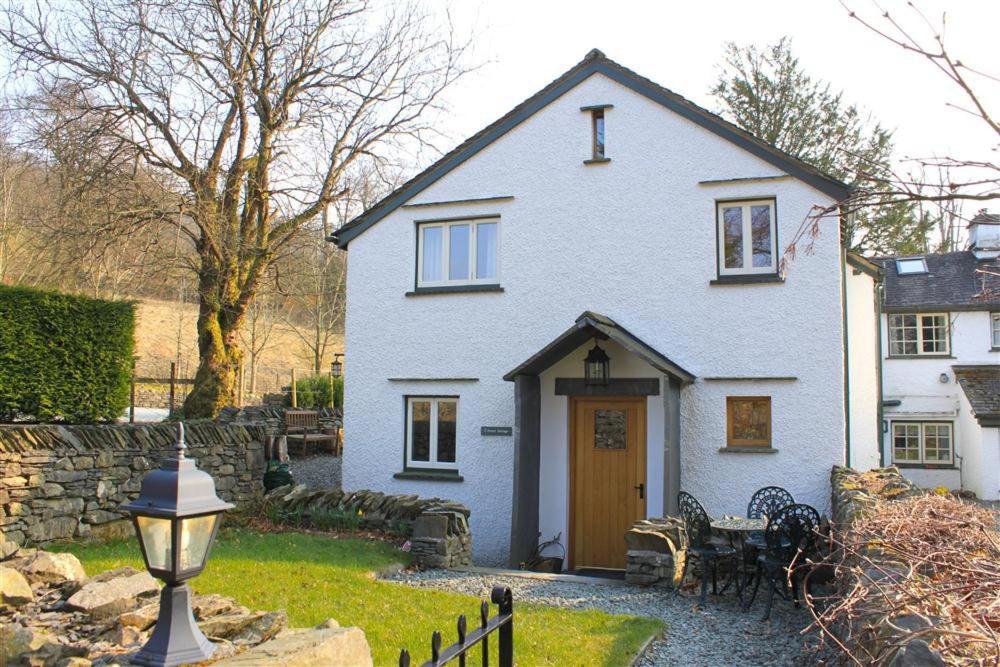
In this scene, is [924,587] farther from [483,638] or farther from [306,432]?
[306,432]

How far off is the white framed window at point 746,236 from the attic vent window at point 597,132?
2196mm

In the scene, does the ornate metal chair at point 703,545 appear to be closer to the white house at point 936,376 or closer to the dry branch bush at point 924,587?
the dry branch bush at point 924,587

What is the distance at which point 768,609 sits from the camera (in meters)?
8.59

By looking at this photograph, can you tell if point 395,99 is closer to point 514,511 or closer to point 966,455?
point 514,511

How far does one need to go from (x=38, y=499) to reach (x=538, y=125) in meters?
9.47

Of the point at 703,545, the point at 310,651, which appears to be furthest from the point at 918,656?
the point at 703,545

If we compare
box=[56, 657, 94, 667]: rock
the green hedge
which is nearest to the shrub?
the green hedge

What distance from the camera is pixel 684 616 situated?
873 cm

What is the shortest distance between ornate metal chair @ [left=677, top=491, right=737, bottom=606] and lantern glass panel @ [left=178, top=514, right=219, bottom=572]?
664cm

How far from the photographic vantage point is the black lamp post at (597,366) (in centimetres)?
1262

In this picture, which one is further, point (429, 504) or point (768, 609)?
point (429, 504)

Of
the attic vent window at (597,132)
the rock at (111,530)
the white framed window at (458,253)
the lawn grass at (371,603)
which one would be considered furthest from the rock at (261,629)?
the attic vent window at (597,132)

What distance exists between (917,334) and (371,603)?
2311 cm

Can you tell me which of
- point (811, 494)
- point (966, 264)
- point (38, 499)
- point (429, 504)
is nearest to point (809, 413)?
point (811, 494)
